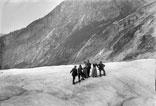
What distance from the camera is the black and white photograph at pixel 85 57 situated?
2052cm

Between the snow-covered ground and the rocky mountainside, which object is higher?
the rocky mountainside

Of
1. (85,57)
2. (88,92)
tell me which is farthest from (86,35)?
(88,92)

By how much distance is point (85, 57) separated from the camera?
3076 inches

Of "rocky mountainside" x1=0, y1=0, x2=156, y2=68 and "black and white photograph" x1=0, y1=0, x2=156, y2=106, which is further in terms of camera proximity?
"rocky mountainside" x1=0, y1=0, x2=156, y2=68

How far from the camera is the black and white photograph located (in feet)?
67.3

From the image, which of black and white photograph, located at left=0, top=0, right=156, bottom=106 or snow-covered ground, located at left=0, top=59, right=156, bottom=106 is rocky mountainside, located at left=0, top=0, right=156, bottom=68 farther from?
snow-covered ground, located at left=0, top=59, right=156, bottom=106

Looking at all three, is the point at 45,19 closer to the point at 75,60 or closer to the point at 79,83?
the point at 75,60

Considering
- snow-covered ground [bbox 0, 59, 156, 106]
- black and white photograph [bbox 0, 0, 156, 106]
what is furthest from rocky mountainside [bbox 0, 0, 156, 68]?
snow-covered ground [bbox 0, 59, 156, 106]

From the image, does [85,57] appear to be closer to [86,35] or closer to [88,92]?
[86,35]

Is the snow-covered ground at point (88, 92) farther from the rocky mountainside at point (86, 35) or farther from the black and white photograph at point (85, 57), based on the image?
the rocky mountainside at point (86, 35)

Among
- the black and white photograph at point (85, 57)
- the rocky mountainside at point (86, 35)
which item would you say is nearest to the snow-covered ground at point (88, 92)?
the black and white photograph at point (85, 57)

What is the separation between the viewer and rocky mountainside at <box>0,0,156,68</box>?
209 ft

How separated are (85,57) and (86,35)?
50.0 feet

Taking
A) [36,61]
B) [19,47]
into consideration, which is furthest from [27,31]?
[36,61]
